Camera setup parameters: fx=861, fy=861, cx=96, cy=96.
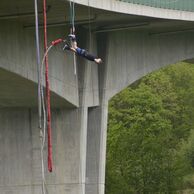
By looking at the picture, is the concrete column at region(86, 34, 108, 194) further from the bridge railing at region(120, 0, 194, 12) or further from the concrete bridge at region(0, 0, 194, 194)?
the bridge railing at region(120, 0, 194, 12)

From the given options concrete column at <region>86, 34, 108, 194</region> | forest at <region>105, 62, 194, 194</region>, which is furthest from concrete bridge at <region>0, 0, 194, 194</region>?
forest at <region>105, 62, 194, 194</region>

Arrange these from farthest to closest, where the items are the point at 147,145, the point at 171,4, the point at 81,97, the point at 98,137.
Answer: the point at 147,145 < the point at 98,137 < the point at 81,97 < the point at 171,4

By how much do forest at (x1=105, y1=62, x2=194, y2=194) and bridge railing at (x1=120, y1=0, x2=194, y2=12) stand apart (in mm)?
20497

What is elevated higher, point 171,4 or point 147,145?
point 171,4

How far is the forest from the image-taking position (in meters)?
55.8

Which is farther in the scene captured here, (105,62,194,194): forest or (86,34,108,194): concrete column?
(105,62,194,194): forest

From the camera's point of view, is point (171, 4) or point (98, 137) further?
point (98, 137)

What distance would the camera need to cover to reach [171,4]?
115ft

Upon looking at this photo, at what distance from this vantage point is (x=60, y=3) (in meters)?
27.7

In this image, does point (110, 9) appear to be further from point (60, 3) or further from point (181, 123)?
point (181, 123)

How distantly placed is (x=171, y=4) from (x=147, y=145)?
22.1 meters

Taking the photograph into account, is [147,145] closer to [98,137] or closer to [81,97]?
[98,137]

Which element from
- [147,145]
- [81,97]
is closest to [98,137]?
[81,97]

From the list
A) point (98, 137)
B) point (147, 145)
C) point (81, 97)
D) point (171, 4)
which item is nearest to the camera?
point (171, 4)
